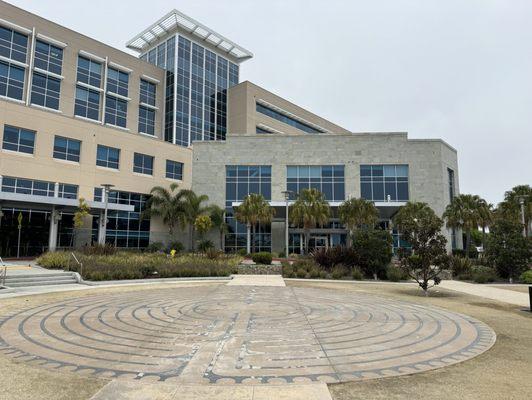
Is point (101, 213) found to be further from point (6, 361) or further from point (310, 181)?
point (6, 361)

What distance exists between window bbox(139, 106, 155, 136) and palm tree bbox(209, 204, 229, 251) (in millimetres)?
23415

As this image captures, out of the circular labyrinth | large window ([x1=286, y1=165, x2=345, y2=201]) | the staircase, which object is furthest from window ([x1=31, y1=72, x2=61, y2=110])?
the circular labyrinth

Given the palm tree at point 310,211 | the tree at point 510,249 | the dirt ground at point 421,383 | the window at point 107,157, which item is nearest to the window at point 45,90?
the window at point 107,157

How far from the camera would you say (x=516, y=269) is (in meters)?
26.2

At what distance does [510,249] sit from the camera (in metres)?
26.0

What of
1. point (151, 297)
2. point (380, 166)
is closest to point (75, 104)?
point (380, 166)

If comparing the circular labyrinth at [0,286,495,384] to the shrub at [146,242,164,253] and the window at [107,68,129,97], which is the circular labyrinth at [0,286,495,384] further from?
the window at [107,68,129,97]

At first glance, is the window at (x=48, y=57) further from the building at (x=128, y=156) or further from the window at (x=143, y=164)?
the window at (x=143, y=164)

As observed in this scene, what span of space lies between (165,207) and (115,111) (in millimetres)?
22414

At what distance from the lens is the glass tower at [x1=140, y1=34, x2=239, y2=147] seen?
215ft

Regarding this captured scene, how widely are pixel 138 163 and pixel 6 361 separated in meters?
42.9

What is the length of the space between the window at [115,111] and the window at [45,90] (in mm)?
7341

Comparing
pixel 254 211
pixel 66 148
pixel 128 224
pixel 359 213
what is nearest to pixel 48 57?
pixel 66 148

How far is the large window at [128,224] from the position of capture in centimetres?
4519
